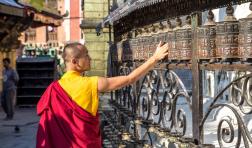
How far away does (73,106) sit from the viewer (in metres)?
4.30

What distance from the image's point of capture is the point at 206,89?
28.9 ft

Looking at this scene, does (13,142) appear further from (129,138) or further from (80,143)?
(80,143)

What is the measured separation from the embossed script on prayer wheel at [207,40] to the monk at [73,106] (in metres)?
0.63

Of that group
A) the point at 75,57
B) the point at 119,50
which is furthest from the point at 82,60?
the point at 119,50

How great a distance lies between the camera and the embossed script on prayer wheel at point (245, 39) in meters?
3.22

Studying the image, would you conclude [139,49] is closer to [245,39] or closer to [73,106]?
[73,106]

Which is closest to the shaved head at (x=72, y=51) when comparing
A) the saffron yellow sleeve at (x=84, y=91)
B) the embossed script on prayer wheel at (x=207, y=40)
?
the saffron yellow sleeve at (x=84, y=91)

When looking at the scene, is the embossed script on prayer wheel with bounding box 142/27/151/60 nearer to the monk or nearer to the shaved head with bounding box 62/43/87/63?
the monk

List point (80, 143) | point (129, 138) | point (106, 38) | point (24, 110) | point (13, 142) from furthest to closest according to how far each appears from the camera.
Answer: point (24, 110) < point (106, 38) < point (13, 142) < point (129, 138) < point (80, 143)

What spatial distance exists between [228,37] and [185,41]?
741 millimetres

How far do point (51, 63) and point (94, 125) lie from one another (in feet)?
50.7

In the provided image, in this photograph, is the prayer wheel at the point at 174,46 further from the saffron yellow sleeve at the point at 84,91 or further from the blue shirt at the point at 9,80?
the blue shirt at the point at 9,80

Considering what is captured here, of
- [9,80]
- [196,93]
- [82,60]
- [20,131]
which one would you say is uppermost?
[82,60]

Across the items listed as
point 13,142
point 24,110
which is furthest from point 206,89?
point 24,110
